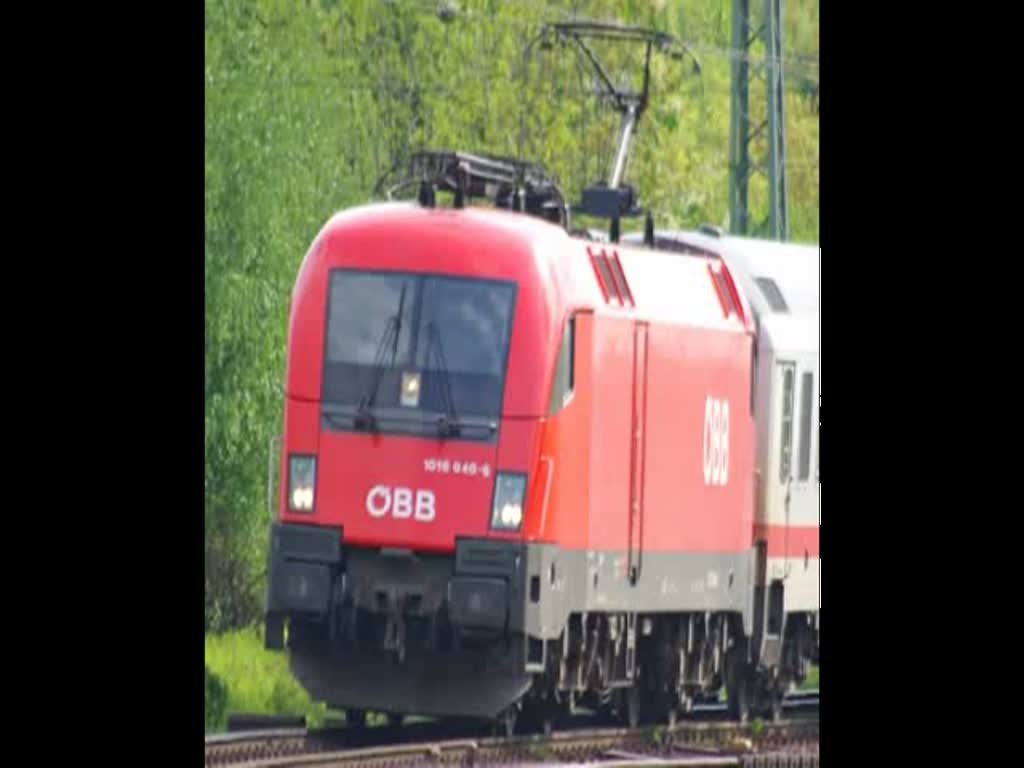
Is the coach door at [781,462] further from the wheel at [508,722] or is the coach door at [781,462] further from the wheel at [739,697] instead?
the wheel at [508,722]

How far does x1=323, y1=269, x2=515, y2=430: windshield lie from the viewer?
1645cm

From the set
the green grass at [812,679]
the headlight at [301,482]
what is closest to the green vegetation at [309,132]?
the headlight at [301,482]

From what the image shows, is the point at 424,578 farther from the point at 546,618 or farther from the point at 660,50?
the point at 660,50

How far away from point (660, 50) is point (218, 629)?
3.97m

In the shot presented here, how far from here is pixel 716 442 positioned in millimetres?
19125

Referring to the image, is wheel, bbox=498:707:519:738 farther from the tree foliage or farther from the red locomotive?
the tree foliage

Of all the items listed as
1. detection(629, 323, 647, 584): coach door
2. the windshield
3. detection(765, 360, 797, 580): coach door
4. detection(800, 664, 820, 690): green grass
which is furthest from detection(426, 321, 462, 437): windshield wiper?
detection(800, 664, 820, 690): green grass

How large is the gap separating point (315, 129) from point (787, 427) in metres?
4.86

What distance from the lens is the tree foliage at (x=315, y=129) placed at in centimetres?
1581

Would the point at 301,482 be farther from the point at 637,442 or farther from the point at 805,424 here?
the point at 805,424

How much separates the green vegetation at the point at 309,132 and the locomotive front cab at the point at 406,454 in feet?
0.57

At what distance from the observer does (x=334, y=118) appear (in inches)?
647

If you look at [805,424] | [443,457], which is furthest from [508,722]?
[805,424]
